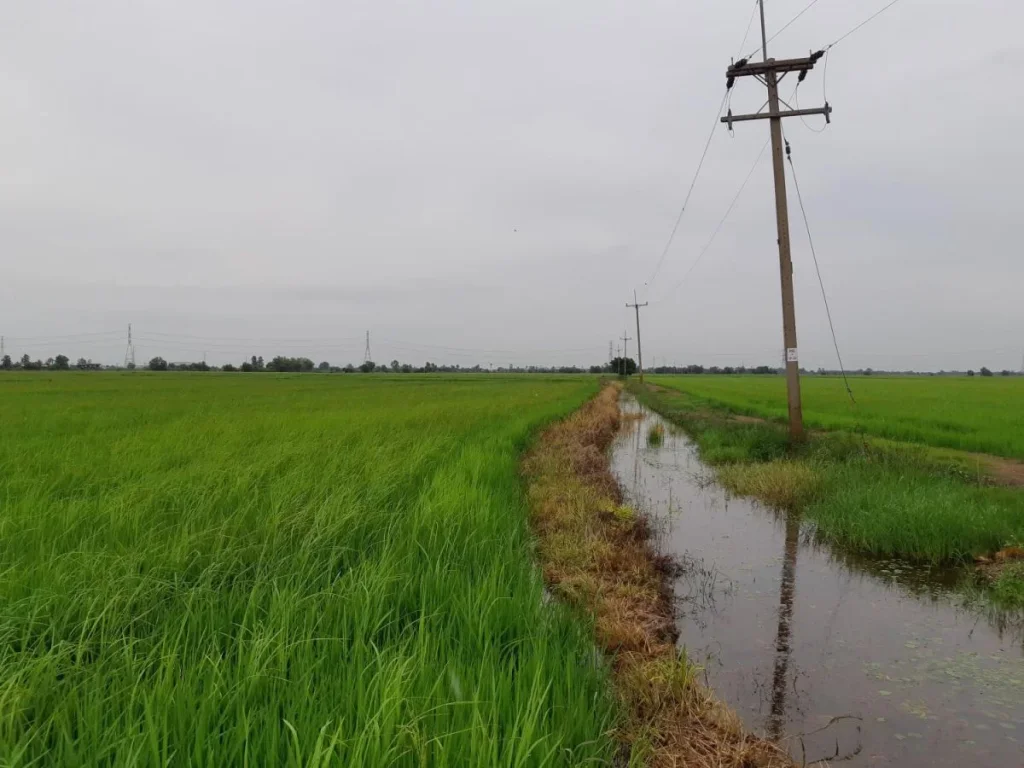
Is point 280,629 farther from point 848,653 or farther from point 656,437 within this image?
point 656,437

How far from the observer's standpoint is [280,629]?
237 centimetres

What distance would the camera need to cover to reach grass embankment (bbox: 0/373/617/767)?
173 cm

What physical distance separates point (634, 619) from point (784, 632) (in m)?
1.14

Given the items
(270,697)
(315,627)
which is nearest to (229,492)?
(315,627)

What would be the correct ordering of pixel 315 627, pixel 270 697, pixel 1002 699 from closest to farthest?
pixel 270 697 < pixel 315 627 < pixel 1002 699

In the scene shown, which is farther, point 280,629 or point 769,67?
point 769,67

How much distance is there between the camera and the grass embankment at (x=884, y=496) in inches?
200

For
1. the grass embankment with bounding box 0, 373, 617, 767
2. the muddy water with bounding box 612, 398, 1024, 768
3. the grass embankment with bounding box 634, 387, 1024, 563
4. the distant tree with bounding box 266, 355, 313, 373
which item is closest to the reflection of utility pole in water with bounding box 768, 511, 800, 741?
the muddy water with bounding box 612, 398, 1024, 768

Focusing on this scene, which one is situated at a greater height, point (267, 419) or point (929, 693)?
point (267, 419)

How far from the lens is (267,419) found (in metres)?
11.4

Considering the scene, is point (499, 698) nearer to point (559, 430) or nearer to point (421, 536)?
point (421, 536)

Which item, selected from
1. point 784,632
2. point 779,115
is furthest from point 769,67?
point 784,632

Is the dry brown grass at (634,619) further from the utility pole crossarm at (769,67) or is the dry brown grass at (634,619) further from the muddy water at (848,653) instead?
the utility pole crossarm at (769,67)

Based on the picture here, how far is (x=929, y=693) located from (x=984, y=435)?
10436mm
